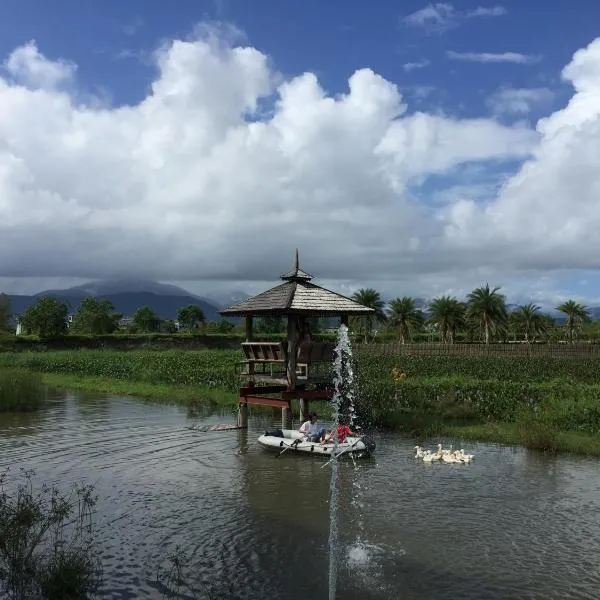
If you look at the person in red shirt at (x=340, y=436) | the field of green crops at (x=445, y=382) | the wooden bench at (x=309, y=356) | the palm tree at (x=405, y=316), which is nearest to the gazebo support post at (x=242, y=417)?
the wooden bench at (x=309, y=356)

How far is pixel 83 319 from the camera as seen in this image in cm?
11631

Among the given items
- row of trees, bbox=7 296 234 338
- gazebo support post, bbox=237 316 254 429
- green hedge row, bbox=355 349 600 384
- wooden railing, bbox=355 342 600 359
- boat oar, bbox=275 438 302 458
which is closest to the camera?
boat oar, bbox=275 438 302 458

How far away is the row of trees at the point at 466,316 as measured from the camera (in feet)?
243

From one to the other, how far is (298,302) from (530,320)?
79849 mm

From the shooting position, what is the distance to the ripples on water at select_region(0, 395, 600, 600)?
9.54m

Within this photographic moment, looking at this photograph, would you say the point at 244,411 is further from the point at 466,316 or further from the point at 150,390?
the point at 466,316

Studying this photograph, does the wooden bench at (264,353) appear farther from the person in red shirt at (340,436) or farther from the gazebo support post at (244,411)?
the person in red shirt at (340,436)

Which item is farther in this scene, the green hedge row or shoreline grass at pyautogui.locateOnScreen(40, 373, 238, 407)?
the green hedge row

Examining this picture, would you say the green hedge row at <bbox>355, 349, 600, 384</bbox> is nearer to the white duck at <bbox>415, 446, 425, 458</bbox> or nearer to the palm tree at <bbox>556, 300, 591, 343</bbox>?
the white duck at <bbox>415, 446, 425, 458</bbox>

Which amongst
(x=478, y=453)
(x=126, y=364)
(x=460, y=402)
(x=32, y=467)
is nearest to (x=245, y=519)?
(x=32, y=467)

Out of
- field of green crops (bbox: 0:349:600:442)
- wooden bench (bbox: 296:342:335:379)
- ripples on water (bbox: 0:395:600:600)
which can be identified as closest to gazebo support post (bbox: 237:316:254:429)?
ripples on water (bbox: 0:395:600:600)

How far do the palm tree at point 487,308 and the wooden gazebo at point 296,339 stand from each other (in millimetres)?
54182

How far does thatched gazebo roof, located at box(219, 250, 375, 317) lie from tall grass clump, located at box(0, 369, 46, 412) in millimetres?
12521

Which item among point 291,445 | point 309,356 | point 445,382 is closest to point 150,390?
point 445,382
